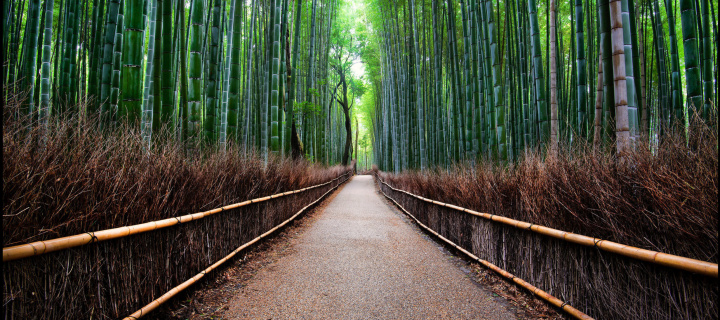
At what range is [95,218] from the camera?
159cm

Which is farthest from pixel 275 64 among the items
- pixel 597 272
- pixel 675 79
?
pixel 675 79

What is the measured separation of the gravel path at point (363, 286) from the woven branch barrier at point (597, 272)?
0.31 m

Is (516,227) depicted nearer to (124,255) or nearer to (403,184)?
(124,255)

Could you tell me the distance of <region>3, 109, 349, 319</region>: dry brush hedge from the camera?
1.29m

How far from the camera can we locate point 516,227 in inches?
97.3

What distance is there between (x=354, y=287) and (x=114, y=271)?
58.4 inches

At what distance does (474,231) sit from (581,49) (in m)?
2.06

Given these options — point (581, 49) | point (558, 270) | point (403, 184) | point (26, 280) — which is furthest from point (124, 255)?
point (403, 184)

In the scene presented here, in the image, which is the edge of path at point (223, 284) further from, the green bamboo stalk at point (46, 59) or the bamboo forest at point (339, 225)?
the green bamboo stalk at point (46, 59)

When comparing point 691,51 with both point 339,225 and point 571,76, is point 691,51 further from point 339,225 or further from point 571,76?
point 339,225

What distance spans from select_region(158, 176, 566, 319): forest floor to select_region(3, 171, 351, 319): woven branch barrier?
0.18 metres

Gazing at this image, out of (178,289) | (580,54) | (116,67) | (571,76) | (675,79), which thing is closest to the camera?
(178,289)

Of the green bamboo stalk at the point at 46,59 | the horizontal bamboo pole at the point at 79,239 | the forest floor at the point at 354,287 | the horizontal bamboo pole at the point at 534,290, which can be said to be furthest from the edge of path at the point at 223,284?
the green bamboo stalk at the point at 46,59

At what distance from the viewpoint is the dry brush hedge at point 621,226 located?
1.36 meters
